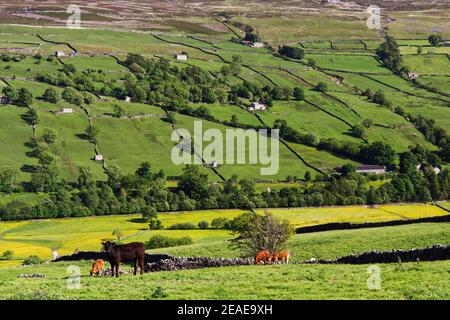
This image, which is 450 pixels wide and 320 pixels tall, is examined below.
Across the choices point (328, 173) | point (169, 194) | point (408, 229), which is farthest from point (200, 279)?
point (328, 173)

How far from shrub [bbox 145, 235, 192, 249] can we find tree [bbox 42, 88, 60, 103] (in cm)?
9514

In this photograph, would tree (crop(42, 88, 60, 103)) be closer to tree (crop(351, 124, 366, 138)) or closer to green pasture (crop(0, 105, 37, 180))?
green pasture (crop(0, 105, 37, 180))

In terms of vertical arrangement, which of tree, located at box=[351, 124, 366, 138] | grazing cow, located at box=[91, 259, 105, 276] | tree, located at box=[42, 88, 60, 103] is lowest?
tree, located at box=[351, 124, 366, 138]

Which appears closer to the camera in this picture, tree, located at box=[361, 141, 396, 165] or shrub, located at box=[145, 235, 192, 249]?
shrub, located at box=[145, 235, 192, 249]

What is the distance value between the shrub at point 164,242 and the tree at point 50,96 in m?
95.1

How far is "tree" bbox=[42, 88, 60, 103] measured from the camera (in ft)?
543

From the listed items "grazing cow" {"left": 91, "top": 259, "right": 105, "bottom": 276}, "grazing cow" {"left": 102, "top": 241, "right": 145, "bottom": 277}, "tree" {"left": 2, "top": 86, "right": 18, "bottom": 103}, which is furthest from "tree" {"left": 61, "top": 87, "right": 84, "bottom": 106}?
"grazing cow" {"left": 102, "top": 241, "right": 145, "bottom": 277}

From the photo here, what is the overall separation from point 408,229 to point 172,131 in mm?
108868

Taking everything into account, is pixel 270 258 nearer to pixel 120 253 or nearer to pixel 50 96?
pixel 120 253

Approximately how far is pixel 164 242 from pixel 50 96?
9696 cm

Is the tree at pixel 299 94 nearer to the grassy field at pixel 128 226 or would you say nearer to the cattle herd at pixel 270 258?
the grassy field at pixel 128 226

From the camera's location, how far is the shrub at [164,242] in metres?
76.3

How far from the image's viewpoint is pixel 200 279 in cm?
3041
